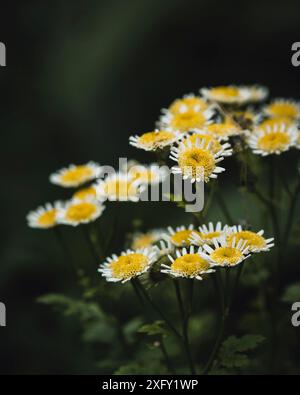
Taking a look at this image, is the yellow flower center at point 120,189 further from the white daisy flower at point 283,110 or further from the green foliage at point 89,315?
the white daisy flower at point 283,110

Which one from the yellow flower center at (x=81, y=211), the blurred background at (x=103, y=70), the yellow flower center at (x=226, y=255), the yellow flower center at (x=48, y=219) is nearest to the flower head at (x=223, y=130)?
the yellow flower center at (x=226, y=255)

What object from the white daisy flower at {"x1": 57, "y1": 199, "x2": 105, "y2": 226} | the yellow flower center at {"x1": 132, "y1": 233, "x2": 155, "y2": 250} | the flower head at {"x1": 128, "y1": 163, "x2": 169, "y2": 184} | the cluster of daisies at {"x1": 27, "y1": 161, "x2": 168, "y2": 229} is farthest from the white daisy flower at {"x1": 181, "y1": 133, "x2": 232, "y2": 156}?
the yellow flower center at {"x1": 132, "y1": 233, "x2": 155, "y2": 250}

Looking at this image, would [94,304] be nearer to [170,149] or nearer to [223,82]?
[170,149]

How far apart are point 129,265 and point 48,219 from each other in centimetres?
82

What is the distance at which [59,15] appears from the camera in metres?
5.58

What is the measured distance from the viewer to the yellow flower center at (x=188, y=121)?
2547 mm

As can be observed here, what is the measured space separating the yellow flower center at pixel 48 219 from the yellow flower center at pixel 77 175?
159mm

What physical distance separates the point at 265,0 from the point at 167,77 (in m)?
0.96

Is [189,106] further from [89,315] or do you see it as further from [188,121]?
[89,315]

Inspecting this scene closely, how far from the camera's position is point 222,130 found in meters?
2.43

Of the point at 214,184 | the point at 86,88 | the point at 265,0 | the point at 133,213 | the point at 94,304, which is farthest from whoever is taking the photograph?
the point at 86,88

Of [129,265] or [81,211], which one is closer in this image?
[129,265]

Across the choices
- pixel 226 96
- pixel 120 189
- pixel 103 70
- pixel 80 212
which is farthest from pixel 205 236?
pixel 103 70

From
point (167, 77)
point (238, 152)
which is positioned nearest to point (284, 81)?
point (167, 77)
